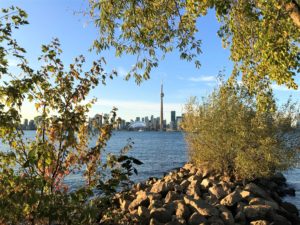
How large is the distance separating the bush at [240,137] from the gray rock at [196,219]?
8919 millimetres

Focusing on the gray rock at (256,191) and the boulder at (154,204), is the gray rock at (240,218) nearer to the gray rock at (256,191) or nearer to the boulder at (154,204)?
the boulder at (154,204)

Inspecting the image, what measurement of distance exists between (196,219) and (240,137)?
33.5 ft

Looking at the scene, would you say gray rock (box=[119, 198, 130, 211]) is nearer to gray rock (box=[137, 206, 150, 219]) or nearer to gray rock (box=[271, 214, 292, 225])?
gray rock (box=[137, 206, 150, 219])

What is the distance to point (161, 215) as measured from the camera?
15.3m

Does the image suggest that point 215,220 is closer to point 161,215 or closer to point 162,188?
point 161,215

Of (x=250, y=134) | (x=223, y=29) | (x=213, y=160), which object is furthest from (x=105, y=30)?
(x=213, y=160)

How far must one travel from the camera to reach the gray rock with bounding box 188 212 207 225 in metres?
14.7

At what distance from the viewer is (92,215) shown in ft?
23.3

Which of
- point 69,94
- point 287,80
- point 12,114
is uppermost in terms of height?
point 287,80

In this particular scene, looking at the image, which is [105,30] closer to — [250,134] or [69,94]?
[69,94]

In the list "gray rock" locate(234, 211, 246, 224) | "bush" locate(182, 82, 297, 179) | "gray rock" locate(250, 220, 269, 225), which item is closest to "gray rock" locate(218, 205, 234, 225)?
"gray rock" locate(234, 211, 246, 224)

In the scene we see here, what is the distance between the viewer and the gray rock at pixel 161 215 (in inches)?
597

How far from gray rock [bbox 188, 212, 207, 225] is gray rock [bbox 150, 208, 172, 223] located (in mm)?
953

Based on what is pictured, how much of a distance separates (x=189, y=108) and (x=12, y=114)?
867 inches
